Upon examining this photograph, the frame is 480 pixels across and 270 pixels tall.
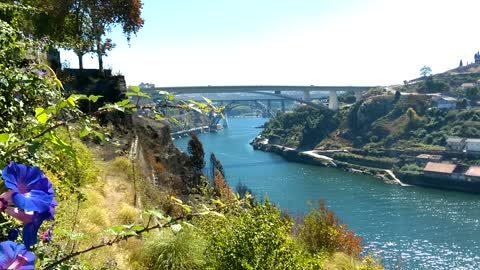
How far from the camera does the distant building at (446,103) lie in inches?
1722

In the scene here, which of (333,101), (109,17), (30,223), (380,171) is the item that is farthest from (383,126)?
(30,223)

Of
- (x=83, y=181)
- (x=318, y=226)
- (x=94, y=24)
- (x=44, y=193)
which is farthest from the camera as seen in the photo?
(x=94, y=24)

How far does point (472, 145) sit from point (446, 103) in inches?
460

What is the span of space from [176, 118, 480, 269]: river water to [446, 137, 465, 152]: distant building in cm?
842

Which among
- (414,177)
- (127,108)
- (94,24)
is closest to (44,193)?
(127,108)

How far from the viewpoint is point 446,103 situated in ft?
146

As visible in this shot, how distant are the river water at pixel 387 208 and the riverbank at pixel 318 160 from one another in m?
1.05

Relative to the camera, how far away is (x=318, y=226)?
5.14 metres

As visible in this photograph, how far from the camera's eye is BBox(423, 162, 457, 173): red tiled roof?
29891mm

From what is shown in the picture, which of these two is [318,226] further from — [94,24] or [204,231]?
[94,24]

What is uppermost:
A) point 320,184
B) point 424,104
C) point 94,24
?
point 94,24

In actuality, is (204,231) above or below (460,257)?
above

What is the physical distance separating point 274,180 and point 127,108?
29695 millimetres

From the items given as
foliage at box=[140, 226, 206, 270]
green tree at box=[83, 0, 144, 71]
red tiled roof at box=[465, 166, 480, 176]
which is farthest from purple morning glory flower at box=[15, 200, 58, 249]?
red tiled roof at box=[465, 166, 480, 176]
